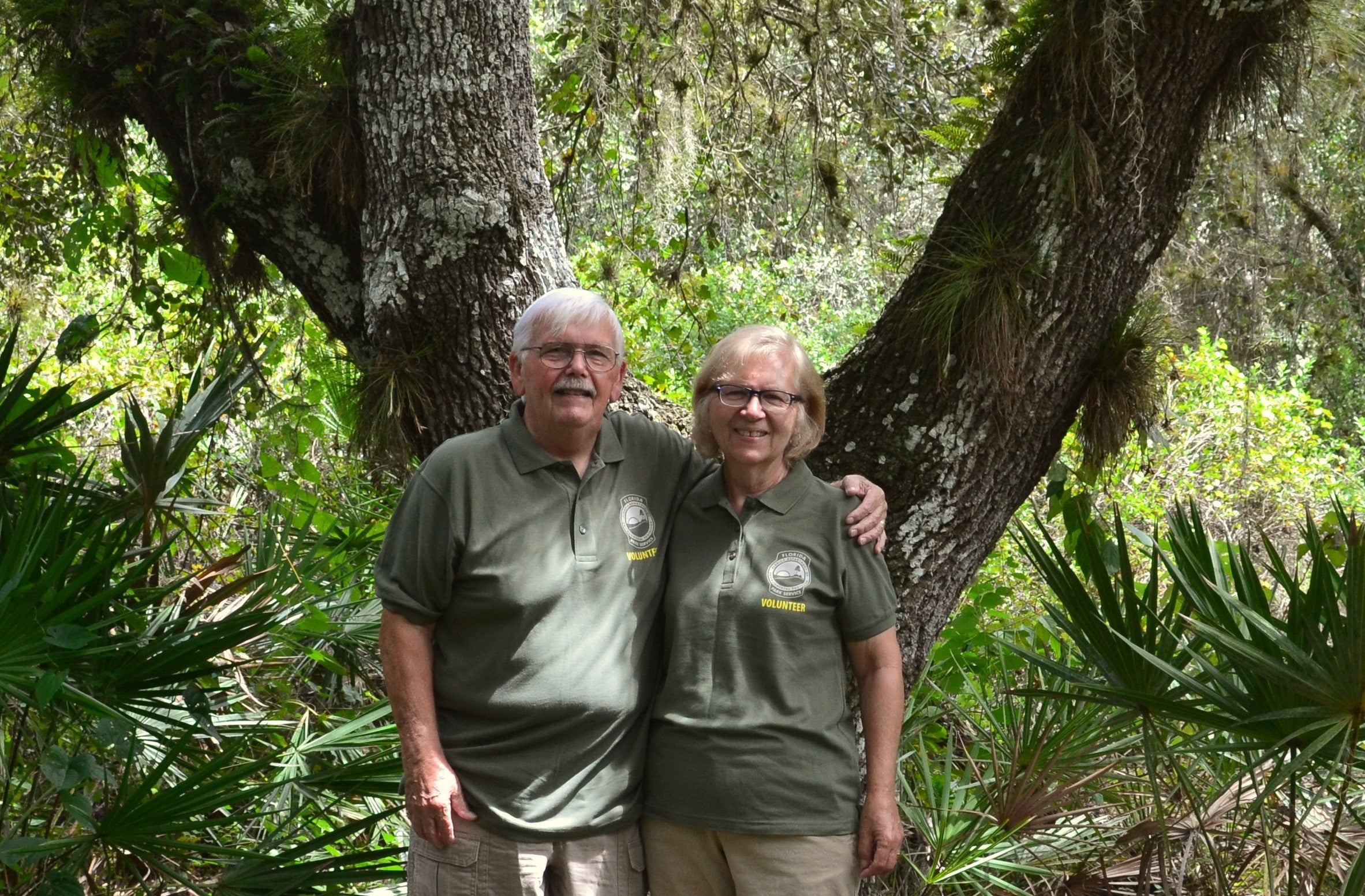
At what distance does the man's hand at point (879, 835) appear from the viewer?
233 centimetres

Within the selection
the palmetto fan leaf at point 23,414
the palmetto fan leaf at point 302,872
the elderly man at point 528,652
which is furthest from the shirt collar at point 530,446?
the palmetto fan leaf at point 23,414

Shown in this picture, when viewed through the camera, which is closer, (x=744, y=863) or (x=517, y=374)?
(x=744, y=863)

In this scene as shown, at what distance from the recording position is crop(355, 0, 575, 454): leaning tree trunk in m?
2.98

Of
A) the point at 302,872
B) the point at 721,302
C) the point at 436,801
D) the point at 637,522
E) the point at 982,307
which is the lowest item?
the point at 302,872

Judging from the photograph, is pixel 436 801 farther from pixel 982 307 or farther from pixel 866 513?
pixel 982 307

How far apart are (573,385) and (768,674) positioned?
0.68 meters

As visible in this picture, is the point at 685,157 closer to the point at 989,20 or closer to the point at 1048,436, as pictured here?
the point at 989,20

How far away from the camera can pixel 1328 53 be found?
2.89 metres

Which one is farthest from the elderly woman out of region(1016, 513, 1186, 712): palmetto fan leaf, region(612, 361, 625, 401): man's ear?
region(1016, 513, 1186, 712): palmetto fan leaf

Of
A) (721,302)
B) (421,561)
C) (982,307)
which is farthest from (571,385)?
(721,302)

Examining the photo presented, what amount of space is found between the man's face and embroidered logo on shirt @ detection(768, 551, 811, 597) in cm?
46

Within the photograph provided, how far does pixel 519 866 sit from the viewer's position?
2.29 m

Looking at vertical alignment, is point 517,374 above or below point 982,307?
below

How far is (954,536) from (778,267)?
7679mm
